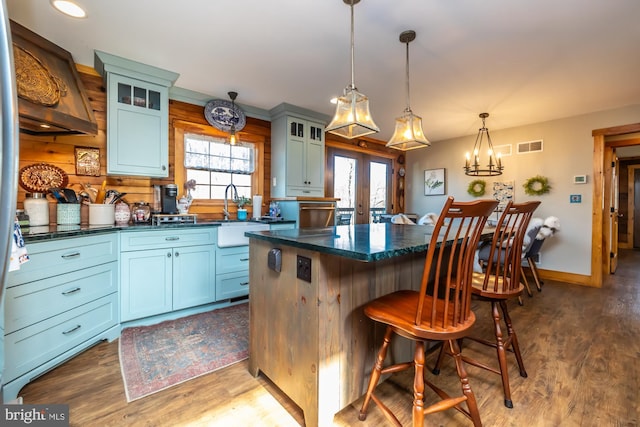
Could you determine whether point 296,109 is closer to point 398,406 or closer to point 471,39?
point 471,39

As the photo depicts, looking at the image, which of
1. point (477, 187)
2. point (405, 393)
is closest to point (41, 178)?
point (405, 393)

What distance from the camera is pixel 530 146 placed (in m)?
4.44

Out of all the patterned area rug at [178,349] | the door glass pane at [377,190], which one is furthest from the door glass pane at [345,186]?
the patterned area rug at [178,349]

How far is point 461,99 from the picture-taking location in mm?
3445

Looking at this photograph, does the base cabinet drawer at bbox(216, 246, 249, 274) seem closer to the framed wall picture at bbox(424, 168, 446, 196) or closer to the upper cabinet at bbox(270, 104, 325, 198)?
the upper cabinet at bbox(270, 104, 325, 198)

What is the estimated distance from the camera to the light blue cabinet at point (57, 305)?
63.4 inches

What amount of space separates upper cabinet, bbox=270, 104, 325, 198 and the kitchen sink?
2.53ft

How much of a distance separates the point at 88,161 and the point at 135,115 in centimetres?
62

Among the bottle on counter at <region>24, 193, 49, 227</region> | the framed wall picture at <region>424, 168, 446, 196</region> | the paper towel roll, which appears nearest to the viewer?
the bottle on counter at <region>24, 193, 49, 227</region>

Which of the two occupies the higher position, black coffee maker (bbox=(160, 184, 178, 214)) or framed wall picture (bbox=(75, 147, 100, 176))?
framed wall picture (bbox=(75, 147, 100, 176))

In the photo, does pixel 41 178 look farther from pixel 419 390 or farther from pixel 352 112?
pixel 419 390

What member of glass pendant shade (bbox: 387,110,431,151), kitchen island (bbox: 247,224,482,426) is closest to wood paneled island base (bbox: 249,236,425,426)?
kitchen island (bbox: 247,224,482,426)

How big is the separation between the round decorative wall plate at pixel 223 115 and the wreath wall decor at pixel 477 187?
13.0 ft

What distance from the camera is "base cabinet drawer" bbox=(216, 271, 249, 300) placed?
2971mm
